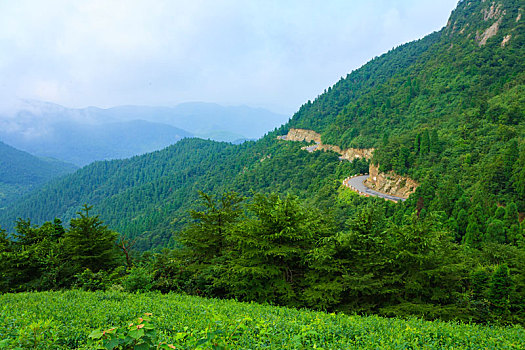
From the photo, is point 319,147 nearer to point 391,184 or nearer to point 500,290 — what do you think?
point 391,184

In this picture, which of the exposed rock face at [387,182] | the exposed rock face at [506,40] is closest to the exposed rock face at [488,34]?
the exposed rock face at [506,40]

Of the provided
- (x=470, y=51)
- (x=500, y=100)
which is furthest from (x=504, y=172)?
(x=470, y=51)

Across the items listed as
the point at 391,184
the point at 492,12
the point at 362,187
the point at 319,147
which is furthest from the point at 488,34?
the point at 362,187

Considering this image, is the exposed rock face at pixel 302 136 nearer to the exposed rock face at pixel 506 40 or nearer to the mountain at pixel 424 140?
the mountain at pixel 424 140

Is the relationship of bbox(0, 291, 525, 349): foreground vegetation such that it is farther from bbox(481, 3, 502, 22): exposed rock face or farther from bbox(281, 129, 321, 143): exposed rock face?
bbox(481, 3, 502, 22): exposed rock face

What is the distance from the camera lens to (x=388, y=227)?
11023 millimetres

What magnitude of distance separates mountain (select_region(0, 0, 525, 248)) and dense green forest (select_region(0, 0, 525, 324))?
22 cm

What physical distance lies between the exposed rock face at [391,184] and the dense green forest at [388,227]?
119cm

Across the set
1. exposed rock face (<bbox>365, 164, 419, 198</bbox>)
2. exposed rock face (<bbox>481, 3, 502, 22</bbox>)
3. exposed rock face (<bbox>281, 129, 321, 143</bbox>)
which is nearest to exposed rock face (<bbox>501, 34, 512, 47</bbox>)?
exposed rock face (<bbox>481, 3, 502, 22</bbox>)

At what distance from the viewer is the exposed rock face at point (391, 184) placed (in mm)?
31891

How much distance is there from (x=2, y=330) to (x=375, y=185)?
124 feet

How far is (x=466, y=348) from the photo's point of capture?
184 inches

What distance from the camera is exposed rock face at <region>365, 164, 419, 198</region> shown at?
31891mm

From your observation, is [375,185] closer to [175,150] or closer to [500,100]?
[500,100]
